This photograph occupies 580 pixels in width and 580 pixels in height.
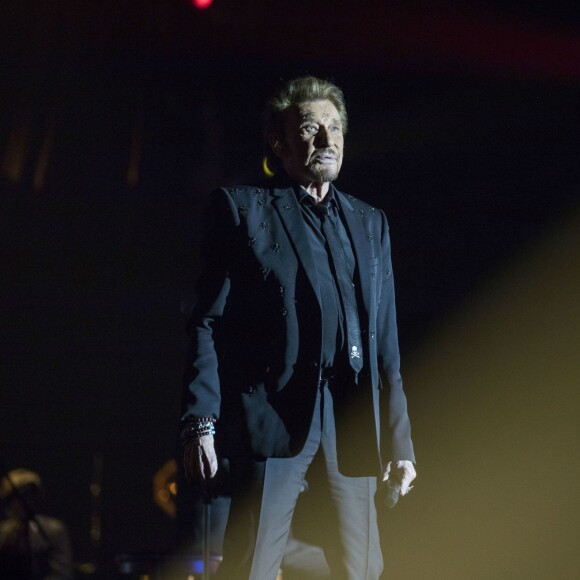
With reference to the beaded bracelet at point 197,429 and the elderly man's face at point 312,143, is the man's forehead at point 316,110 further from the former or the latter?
the beaded bracelet at point 197,429

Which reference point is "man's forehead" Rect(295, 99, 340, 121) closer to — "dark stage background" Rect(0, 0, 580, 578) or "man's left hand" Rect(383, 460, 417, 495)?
"man's left hand" Rect(383, 460, 417, 495)

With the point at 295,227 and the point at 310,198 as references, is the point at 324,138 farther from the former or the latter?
the point at 295,227

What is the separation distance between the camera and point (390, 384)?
2.08 metres

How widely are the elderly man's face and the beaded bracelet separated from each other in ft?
2.37

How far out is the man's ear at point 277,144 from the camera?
2221 millimetres

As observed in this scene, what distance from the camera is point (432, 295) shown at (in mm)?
5531

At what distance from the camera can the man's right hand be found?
71.2 inches

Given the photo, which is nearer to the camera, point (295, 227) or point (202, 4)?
point (295, 227)

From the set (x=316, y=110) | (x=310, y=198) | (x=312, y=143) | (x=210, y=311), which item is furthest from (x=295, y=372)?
(x=316, y=110)

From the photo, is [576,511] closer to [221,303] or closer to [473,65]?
[473,65]

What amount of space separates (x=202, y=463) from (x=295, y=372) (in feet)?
1.01

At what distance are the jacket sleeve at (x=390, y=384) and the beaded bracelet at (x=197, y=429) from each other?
479mm

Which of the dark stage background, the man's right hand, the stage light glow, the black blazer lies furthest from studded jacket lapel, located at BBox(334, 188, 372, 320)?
the stage light glow

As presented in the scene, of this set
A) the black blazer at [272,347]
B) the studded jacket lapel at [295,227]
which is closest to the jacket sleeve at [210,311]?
the black blazer at [272,347]
